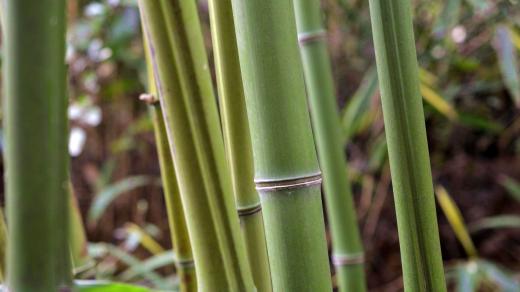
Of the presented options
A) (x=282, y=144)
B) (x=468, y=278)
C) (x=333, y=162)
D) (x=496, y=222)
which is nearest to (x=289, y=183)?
(x=282, y=144)

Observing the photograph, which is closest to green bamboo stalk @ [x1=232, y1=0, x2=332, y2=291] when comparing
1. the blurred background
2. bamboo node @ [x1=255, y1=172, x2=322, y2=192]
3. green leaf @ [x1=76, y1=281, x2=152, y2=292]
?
bamboo node @ [x1=255, y1=172, x2=322, y2=192]

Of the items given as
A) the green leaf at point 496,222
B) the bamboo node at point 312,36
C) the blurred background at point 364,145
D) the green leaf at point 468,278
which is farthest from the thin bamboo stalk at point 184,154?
the green leaf at point 496,222

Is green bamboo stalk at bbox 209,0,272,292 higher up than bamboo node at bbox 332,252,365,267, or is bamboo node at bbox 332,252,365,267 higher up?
green bamboo stalk at bbox 209,0,272,292

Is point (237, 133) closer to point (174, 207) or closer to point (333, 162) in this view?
point (174, 207)

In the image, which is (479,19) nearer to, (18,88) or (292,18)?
(292,18)

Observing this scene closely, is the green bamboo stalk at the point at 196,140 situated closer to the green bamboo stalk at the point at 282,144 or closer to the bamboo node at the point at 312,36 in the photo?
the green bamboo stalk at the point at 282,144

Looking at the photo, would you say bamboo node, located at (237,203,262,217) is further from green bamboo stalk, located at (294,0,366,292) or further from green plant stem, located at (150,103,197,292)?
green bamboo stalk, located at (294,0,366,292)
